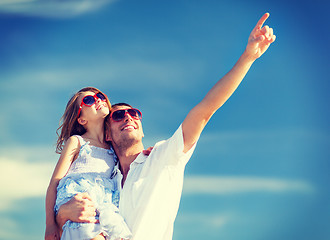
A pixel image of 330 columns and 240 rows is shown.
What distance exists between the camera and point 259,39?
480 cm

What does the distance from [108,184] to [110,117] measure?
1352 mm

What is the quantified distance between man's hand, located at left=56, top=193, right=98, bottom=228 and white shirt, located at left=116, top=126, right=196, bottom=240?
0.55 metres

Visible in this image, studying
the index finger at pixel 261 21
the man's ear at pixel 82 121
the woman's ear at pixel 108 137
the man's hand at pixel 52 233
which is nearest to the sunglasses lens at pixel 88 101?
the man's ear at pixel 82 121

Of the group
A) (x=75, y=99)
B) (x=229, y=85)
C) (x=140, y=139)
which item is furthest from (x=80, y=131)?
(x=229, y=85)

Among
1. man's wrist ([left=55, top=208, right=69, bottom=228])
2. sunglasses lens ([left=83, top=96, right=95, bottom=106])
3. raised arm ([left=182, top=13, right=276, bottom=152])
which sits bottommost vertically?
man's wrist ([left=55, top=208, right=69, bottom=228])

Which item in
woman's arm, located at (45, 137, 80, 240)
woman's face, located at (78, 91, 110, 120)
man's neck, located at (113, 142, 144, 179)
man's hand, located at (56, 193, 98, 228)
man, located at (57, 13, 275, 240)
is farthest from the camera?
woman's face, located at (78, 91, 110, 120)

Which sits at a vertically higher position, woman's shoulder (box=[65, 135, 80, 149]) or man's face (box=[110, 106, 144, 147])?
man's face (box=[110, 106, 144, 147])

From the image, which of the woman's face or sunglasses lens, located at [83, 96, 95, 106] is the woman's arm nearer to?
the woman's face

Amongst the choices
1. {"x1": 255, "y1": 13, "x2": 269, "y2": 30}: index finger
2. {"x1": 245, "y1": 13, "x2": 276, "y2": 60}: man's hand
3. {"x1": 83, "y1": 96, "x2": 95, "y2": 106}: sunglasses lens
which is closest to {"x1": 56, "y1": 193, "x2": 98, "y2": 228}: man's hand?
{"x1": 83, "y1": 96, "x2": 95, "y2": 106}: sunglasses lens

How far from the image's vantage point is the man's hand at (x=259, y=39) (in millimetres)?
4816

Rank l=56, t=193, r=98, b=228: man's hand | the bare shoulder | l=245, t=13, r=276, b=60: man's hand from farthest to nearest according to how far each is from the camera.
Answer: the bare shoulder < l=56, t=193, r=98, b=228: man's hand < l=245, t=13, r=276, b=60: man's hand

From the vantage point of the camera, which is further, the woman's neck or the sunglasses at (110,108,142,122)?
the sunglasses at (110,108,142,122)

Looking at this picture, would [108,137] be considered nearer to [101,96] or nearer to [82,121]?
[82,121]

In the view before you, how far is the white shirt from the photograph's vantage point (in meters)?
5.46
